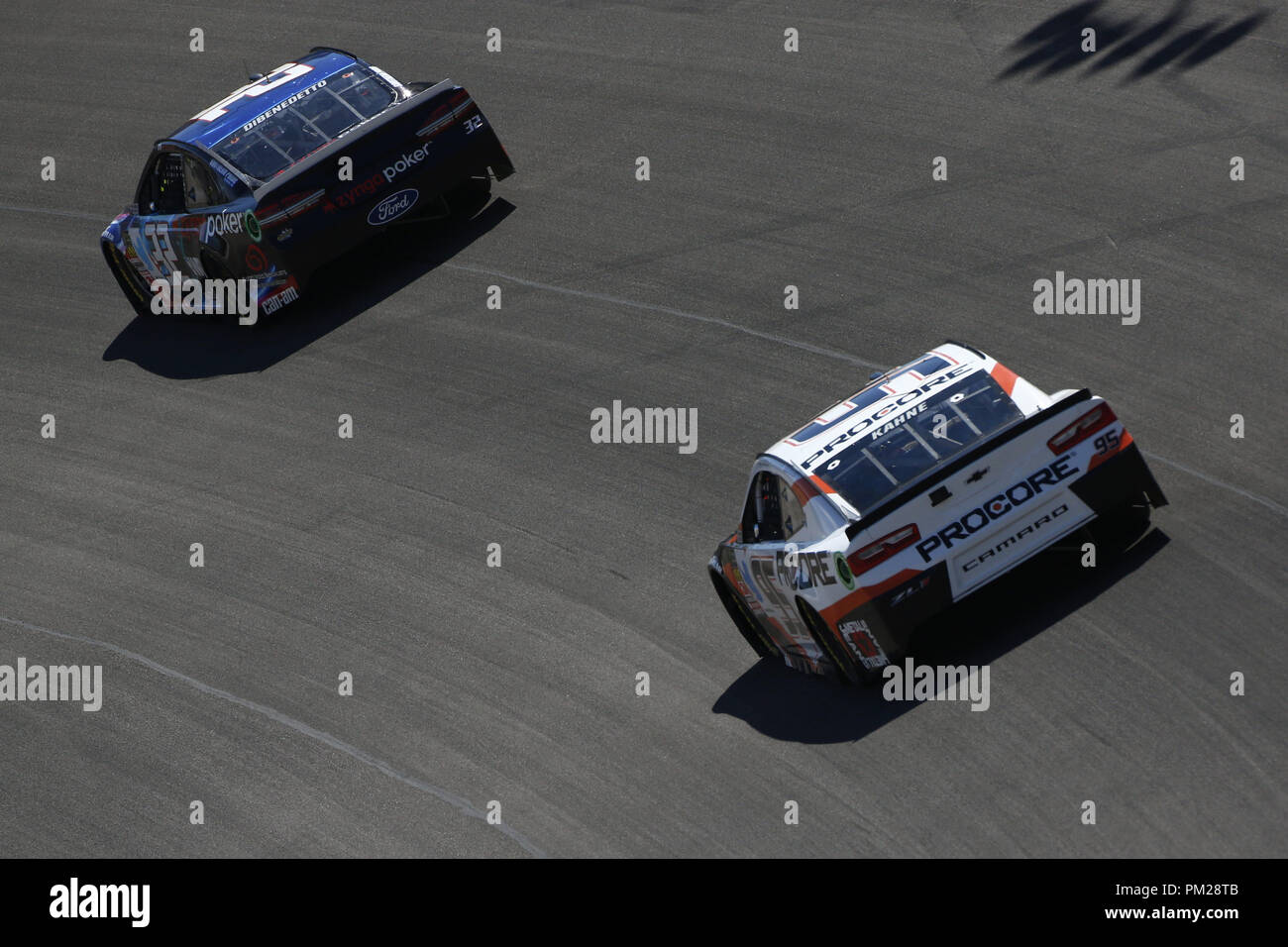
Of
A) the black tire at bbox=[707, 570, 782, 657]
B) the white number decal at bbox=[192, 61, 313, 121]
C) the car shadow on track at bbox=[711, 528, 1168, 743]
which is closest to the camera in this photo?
the car shadow on track at bbox=[711, 528, 1168, 743]

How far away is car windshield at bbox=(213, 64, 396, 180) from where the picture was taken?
14.9 m

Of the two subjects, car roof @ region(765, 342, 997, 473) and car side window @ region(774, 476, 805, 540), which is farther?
car roof @ region(765, 342, 997, 473)

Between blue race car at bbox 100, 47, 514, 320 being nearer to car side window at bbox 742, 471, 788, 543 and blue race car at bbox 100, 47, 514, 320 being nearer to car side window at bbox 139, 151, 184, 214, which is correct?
car side window at bbox 139, 151, 184, 214

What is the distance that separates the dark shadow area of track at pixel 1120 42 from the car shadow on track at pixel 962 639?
7066 millimetres

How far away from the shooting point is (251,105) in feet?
50.4

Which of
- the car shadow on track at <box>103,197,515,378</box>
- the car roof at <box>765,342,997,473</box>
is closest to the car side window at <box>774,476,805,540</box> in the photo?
the car roof at <box>765,342,997,473</box>

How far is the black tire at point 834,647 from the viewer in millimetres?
9297

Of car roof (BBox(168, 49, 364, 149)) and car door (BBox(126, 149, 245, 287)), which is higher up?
car roof (BBox(168, 49, 364, 149))

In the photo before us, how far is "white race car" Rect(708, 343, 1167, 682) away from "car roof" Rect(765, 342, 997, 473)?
1 cm

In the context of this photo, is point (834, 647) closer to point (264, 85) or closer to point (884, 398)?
point (884, 398)

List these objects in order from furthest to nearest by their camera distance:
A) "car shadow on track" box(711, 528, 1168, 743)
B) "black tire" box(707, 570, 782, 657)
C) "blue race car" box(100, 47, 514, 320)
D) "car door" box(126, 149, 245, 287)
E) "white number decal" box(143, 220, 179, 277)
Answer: "white number decal" box(143, 220, 179, 277)
"car door" box(126, 149, 245, 287)
"blue race car" box(100, 47, 514, 320)
"black tire" box(707, 570, 782, 657)
"car shadow on track" box(711, 528, 1168, 743)

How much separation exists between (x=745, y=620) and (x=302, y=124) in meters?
7.21

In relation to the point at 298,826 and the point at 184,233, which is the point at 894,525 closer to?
the point at 298,826

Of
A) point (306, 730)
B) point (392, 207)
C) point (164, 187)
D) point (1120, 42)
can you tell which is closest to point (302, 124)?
point (392, 207)
